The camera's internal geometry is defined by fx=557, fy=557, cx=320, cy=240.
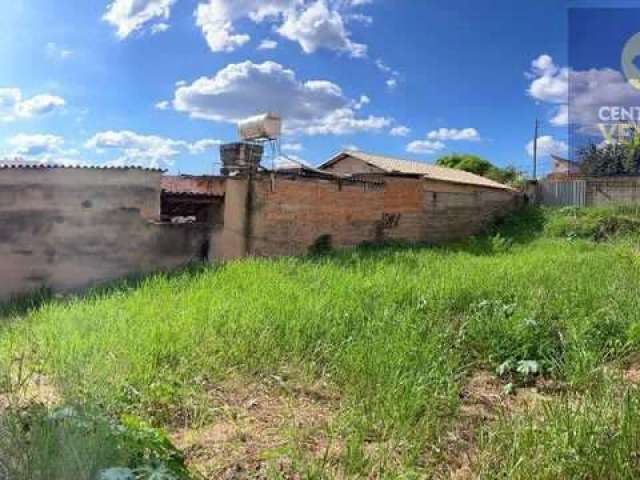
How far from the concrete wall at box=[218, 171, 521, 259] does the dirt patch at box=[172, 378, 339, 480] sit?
20.0 ft

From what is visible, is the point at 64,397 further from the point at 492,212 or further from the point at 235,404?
the point at 492,212

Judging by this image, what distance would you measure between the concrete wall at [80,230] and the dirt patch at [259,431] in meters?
5.62

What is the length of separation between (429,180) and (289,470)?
13155 mm

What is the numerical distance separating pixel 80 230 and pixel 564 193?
1680cm

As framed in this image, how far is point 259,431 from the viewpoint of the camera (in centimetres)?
336

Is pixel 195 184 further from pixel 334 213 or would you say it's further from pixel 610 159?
pixel 610 159

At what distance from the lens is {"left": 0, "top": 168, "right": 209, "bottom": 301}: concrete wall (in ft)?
27.9

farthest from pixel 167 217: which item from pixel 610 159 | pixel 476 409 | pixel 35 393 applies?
pixel 610 159

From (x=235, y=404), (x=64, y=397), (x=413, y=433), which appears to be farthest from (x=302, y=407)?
(x=64, y=397)

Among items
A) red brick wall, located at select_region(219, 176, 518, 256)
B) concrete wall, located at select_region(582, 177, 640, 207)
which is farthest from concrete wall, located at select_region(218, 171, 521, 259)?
concrete wall, located at select_region(582, 177, 640, 207)

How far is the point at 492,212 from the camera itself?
18688 mm

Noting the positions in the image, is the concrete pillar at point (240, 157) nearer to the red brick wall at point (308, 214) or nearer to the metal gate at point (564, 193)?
the red brick wall at point (308, 214)

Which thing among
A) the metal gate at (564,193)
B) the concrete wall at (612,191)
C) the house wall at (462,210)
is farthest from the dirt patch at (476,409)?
the metal gate at (564,193)

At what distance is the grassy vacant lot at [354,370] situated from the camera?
2.93 m
